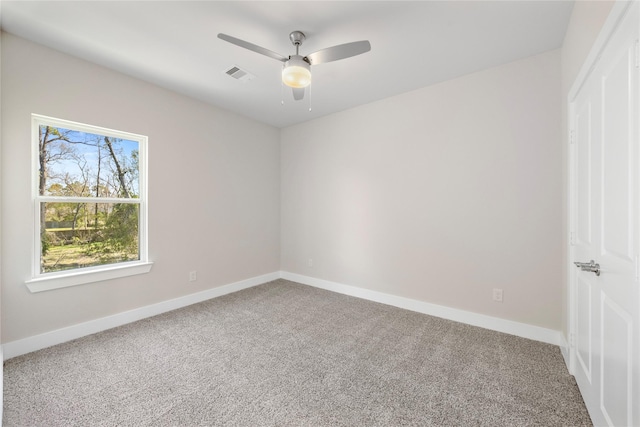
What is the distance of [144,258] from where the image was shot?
120 inches

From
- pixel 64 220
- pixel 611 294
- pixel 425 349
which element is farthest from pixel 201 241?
pixel 611 294

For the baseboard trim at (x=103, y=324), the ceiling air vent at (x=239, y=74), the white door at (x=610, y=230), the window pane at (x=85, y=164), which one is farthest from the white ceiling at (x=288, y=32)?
the baseboard trim at (x=103, y=324)

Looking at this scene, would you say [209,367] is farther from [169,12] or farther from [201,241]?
[169,12]

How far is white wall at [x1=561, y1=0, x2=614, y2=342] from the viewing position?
142 centimetres

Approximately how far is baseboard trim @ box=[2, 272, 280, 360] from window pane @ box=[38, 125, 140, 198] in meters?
1.29

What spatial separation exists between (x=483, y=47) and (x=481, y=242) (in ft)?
6.15

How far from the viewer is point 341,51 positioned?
1.94 meters

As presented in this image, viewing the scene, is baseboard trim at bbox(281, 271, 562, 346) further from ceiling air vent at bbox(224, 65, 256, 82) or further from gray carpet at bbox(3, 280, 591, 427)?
ceiling air vent at bbox(224, 65, 256, 82)

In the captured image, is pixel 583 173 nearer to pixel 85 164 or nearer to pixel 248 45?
pixel 248 45

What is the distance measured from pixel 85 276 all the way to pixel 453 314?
12.8ft

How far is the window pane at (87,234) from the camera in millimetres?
2461

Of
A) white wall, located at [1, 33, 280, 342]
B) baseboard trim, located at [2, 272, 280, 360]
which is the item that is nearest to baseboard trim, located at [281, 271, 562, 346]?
white wall, located at [1, 33, 280, 342]

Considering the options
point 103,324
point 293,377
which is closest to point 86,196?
point 103,324

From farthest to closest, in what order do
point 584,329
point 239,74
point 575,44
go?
point 239,74 < point 575,44 < point 584,329
